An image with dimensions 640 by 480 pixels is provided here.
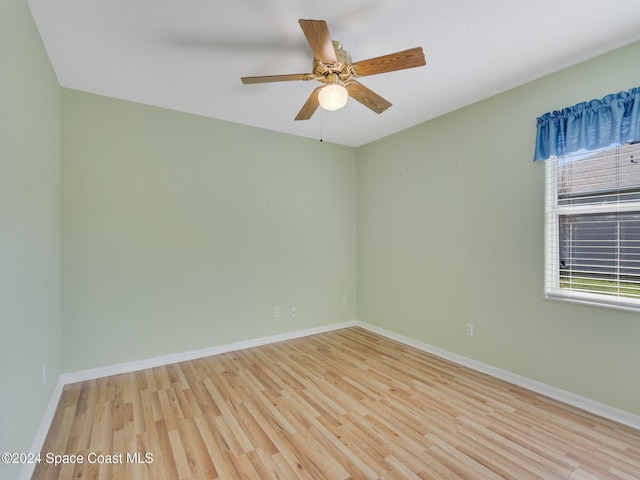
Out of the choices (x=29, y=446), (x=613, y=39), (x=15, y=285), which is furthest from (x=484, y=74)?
(x=29, y=446)

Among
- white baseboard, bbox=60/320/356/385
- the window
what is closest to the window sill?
the window

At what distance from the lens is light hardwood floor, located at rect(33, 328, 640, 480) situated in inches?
68.0

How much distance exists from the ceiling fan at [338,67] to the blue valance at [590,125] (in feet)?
4.66

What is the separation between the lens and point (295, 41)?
2090mm

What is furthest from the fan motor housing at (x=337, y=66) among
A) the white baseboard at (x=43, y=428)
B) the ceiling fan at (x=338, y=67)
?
the white baseboard at (x=43, y=428)

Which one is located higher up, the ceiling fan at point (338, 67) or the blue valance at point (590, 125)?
the ceiling fan at point (338, 67)

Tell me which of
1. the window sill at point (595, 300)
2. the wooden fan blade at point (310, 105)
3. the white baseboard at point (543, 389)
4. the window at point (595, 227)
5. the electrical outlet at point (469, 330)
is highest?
the wooden fan blade at point (310, 105)

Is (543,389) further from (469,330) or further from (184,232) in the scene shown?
(184,232)

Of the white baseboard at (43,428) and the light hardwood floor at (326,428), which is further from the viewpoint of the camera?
the light hardwood floor at (326,428)

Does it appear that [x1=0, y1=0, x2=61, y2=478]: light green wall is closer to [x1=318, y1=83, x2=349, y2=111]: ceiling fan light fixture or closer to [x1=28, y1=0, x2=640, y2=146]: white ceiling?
[x1=28, y1=0, x2=640, y2=146]: white ceiling

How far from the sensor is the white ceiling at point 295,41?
181cm

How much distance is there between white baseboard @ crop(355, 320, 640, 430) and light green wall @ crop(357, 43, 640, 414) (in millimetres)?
51

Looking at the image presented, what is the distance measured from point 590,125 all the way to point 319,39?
215 centimetres

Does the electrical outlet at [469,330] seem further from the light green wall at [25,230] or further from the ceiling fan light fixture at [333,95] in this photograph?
the light green wall at [25,230]
